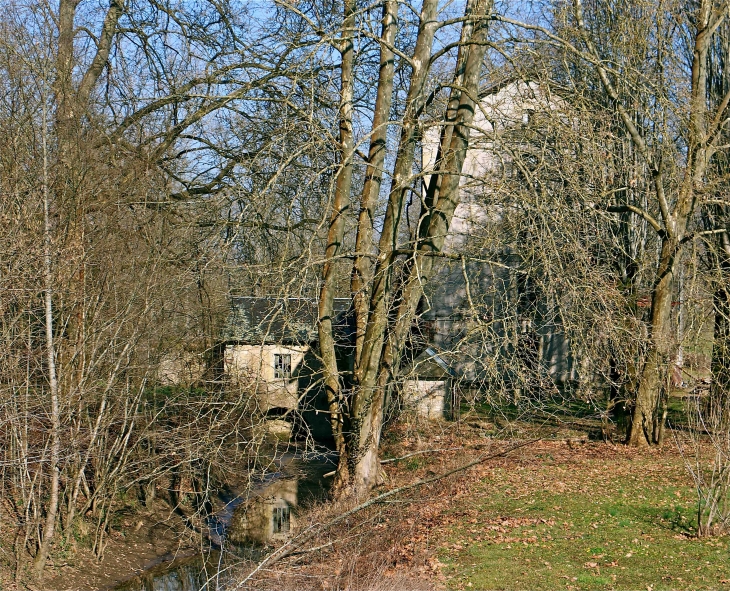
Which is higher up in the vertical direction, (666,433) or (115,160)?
(115,160)

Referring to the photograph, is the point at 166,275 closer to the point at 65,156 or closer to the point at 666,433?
the point at 65,156

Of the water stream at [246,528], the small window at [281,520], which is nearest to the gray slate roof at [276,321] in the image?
the water stream at [246,528]

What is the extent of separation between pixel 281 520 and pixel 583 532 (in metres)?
6.22

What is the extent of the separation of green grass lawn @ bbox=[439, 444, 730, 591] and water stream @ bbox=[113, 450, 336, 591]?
104 inches

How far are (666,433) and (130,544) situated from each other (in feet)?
40.0

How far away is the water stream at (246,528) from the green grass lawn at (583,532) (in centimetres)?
263

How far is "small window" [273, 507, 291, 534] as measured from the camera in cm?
1330

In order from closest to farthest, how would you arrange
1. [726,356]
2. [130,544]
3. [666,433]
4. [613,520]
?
[613,520] < [130,544] < [726,356] < [666,433]

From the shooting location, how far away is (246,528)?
14.0 m

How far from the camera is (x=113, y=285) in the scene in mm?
12344

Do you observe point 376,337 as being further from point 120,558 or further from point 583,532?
point 120,558

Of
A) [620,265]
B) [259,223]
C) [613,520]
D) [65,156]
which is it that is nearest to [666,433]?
[620,265]

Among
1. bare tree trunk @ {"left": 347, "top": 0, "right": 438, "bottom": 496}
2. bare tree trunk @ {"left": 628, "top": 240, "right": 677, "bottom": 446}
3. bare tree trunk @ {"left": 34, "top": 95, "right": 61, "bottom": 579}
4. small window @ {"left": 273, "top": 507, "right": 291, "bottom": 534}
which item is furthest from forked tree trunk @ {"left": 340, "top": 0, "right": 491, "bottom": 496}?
bare tree trunk @ {"left": 628, "top": 240, "right": 677, "bottom": 446}

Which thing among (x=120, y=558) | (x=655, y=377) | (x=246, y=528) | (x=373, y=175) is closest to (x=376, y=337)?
(x=373, y=175)
